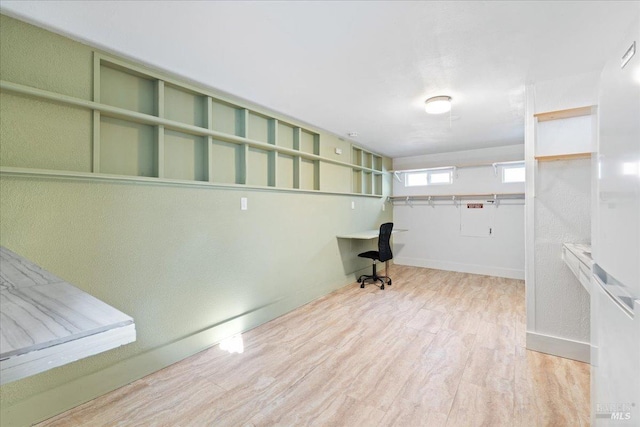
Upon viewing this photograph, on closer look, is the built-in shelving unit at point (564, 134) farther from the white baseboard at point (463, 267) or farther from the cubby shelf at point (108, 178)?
the white baseboard at point (463, 267)

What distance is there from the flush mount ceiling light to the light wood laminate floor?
88.0 inches

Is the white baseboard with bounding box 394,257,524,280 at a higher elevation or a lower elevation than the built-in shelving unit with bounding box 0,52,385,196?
lower

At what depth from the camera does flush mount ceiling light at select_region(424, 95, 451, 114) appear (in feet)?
9.12

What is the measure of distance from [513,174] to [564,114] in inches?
117

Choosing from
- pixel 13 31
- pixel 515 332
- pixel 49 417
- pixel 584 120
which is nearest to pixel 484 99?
pixel 584 120

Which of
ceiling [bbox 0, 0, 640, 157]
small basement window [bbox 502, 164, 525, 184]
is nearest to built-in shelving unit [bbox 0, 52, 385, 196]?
ceiling [bbox 0, 0, 640, 157]

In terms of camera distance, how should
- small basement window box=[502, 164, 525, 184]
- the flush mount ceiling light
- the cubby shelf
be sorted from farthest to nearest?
small basement window box=[502, 164, 525, 184] < the flush mount ceiling light < the cubby shelf

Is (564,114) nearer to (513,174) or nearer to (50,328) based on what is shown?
(513,174)

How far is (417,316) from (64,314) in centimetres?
317

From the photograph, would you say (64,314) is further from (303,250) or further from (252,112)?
(303,250)

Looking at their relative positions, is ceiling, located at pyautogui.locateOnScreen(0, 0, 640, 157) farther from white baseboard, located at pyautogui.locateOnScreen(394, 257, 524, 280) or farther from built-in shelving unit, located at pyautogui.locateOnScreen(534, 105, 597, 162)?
white baseboard, located at pyautogui.locateOnScreen(394, 257, 524, 280)

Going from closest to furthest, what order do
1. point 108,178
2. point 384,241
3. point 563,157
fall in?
point 108,178 → point 563,157 → point 384,241

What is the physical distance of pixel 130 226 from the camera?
2.01m

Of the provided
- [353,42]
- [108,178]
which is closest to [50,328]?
[108,178]
